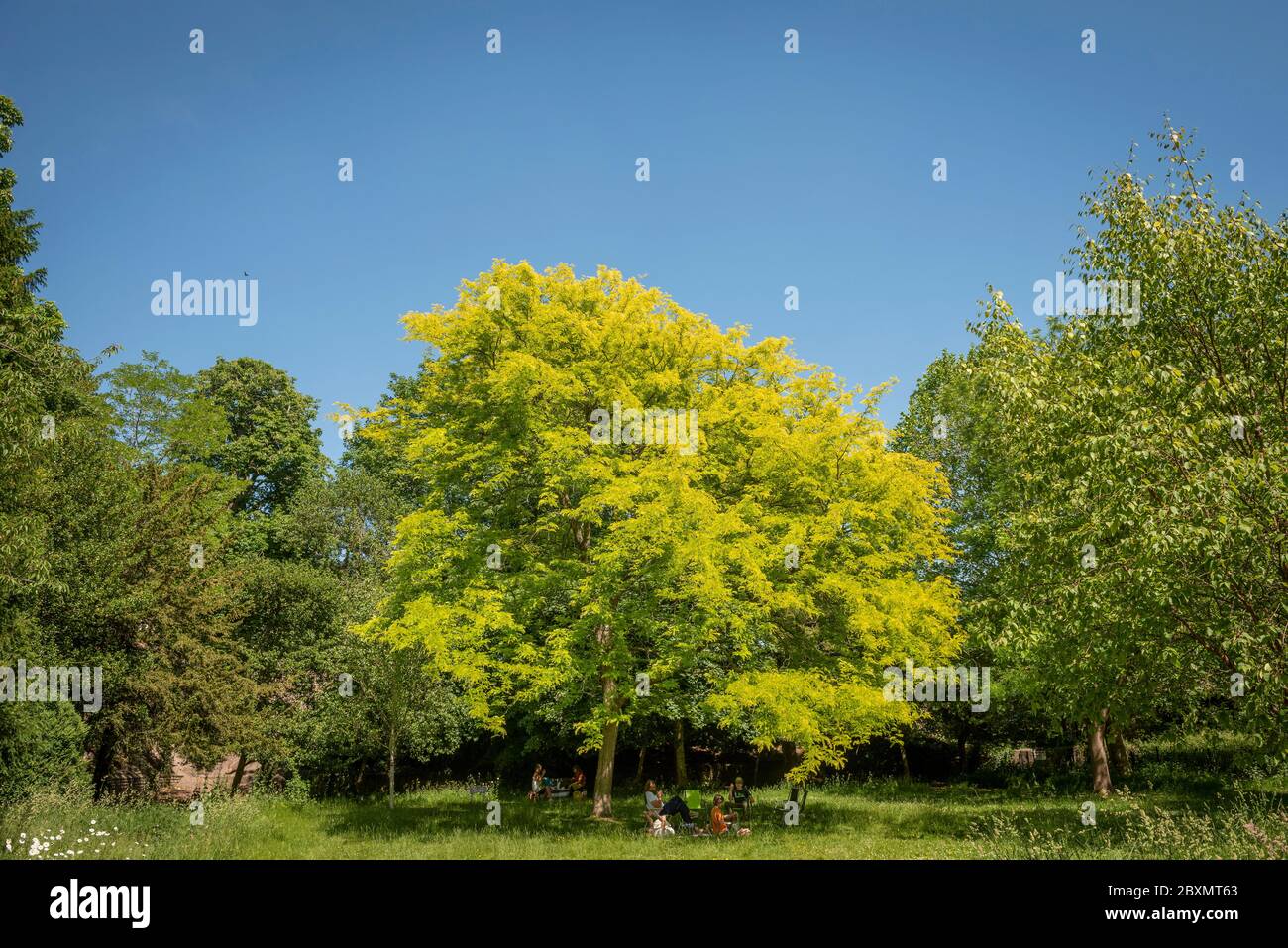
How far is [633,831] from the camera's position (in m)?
18.5

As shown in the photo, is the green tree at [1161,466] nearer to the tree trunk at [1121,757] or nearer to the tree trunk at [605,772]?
the tree trunk at [605,772]

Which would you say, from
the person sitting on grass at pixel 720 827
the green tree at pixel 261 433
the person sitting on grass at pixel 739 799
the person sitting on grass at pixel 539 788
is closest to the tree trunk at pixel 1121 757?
the person sitting on grass at pixel 739 799

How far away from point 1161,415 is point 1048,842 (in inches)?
272

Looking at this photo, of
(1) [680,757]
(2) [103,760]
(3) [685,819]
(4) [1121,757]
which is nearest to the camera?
(3) [685,819]

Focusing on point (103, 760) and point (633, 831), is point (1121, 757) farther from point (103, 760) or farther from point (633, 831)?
point (103, 760)

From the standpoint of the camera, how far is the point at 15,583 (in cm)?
1644

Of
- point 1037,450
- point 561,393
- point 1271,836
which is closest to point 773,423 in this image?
point 561,393

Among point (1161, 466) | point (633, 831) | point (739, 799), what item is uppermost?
point (1161, 466)

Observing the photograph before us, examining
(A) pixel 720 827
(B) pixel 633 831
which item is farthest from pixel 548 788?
(A) pixel 720 827

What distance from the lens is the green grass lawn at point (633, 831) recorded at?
13.3 meters

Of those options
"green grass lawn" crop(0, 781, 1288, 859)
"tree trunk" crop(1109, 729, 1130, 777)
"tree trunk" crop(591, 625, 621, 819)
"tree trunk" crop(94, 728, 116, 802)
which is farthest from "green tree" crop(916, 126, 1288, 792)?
"tree trunk" crop(94, 728, 116, 802)

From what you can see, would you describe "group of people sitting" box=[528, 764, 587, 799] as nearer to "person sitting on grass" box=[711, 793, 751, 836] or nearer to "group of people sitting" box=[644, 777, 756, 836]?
"group of people sitting" box=[644, 777, 756, 836]

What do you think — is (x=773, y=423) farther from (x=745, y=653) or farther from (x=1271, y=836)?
(x=1271, y=836)
